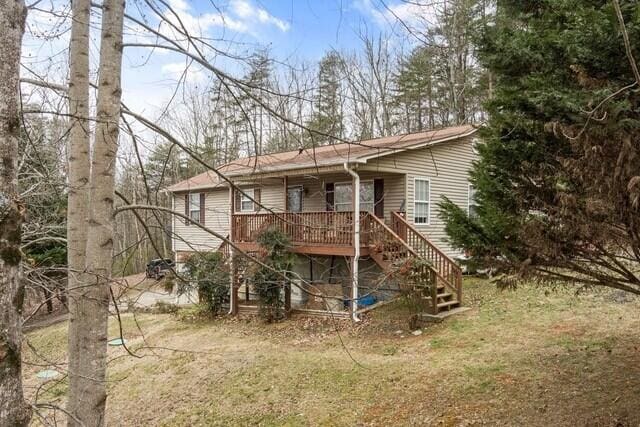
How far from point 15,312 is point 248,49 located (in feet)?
7.69

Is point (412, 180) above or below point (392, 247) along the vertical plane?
above

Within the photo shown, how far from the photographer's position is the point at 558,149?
444 centimetres

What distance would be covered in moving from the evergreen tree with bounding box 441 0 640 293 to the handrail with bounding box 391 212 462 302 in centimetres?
501

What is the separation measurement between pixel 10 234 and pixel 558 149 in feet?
15.5

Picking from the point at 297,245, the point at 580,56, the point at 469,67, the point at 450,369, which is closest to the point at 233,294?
the point at 297,245

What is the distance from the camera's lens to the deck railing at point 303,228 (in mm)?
11000

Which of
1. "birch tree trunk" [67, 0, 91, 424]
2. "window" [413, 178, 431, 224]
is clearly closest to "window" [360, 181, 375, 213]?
"window" [413, 178, 431, 224]

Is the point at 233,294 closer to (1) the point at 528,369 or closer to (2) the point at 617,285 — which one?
(1) the point at 528,369

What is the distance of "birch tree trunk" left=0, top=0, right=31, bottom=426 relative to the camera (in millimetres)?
1444

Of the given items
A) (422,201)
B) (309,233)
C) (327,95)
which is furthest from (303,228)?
(327,95)

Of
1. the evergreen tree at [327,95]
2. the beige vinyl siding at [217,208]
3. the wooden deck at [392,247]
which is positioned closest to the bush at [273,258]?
the wooden deck at [392,247]

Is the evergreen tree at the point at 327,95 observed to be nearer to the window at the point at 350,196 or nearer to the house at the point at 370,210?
the house at the point at 370,210

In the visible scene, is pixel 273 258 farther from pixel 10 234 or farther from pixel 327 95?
pixel 10 234

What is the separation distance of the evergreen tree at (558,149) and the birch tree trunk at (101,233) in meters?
2.92
